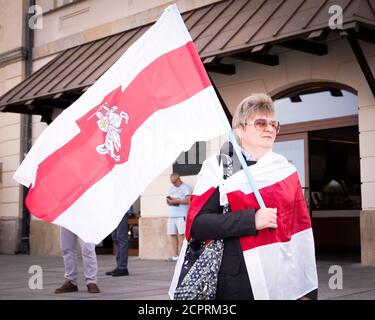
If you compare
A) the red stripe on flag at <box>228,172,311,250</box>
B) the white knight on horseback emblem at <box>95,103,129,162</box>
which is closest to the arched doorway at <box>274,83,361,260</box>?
the white knight on horseback emblem at <box>95,103,129,162</box>

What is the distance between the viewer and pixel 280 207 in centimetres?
282

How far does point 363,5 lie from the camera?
8578 mm

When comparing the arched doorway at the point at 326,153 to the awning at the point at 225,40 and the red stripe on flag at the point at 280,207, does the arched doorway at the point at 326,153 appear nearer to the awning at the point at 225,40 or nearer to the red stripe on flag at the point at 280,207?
the awning at the point at 225,40

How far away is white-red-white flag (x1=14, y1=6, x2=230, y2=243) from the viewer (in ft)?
10.6

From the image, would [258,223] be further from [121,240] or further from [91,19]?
[91,19]

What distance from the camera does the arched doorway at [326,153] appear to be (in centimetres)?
1096

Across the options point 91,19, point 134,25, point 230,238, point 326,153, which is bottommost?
point 230,238

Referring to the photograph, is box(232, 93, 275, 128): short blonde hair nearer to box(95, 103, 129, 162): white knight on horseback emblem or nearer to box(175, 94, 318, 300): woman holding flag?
box(175, 94, 318, 300): woman holding flag

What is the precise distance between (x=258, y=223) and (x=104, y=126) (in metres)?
1.16

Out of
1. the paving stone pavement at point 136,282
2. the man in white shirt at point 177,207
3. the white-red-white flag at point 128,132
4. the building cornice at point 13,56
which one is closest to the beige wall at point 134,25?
the building cornice at point 13,56

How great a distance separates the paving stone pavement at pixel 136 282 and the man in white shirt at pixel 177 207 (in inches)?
26.2

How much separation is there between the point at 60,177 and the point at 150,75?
749mm

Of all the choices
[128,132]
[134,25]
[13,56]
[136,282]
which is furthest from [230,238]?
[13,56]
